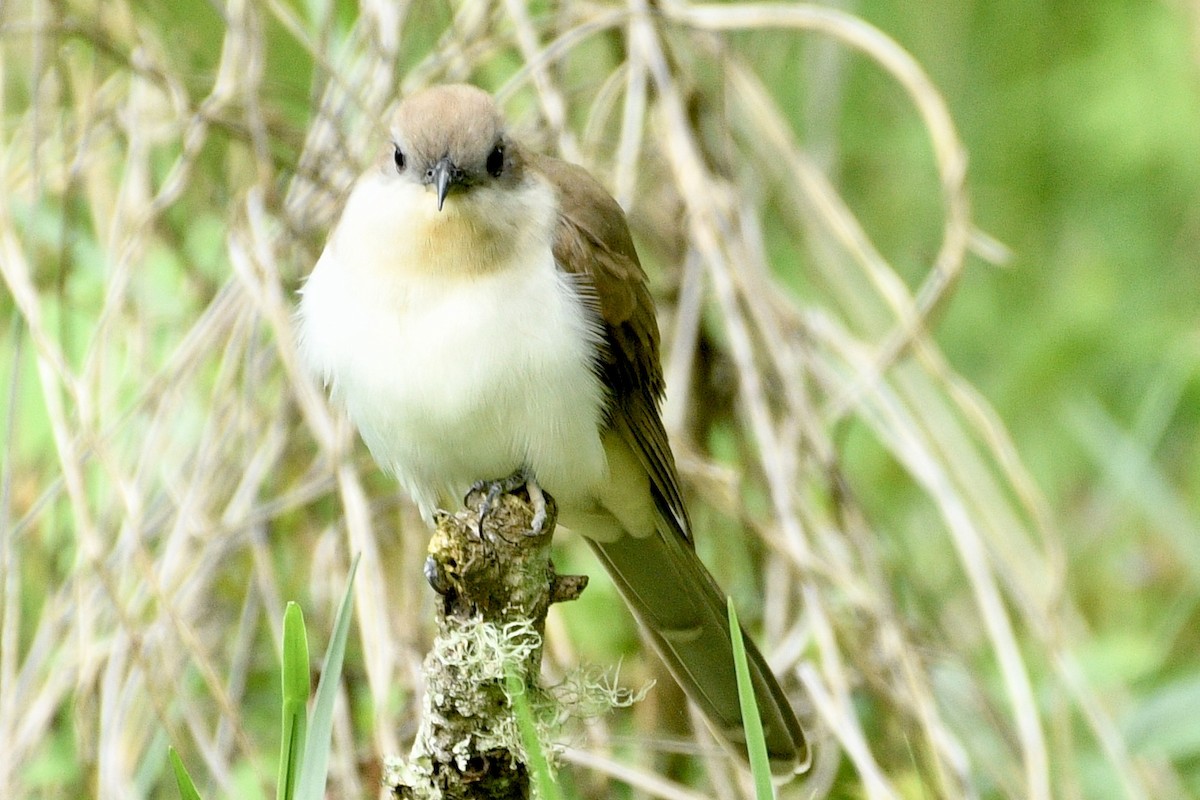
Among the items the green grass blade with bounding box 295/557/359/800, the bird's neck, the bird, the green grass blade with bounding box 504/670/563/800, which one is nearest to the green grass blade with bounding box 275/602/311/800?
the green grass blade with bounding box 295/557/359/800

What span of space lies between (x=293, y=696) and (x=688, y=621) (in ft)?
4.79

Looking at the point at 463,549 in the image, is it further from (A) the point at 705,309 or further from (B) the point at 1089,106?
(B) the point at 1089,106

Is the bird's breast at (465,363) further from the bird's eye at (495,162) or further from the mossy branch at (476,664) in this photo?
the mossy branch at (476,664)

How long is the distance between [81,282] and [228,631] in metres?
0.94

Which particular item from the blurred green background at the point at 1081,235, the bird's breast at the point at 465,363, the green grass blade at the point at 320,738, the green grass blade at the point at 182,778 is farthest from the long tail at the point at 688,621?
the blurred green background at the point at 1081,235

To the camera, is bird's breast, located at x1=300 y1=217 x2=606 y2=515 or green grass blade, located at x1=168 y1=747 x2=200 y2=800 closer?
green grass blade, located at x1=168 y1=747 x2=200 y2=800

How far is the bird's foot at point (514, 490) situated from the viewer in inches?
100

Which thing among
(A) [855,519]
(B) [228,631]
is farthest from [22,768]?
(A) [855,519]

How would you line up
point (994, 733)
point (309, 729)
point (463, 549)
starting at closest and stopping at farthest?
point (309, 729) < point (463, 549) < point (994, 733)

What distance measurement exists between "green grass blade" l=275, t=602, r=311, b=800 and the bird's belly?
96 centimetres

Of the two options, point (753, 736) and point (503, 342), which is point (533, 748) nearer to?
point (753, 736)

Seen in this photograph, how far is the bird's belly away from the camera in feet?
9.32

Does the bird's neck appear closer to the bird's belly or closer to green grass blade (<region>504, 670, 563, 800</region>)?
the bird's belly

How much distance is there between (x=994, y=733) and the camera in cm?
348
